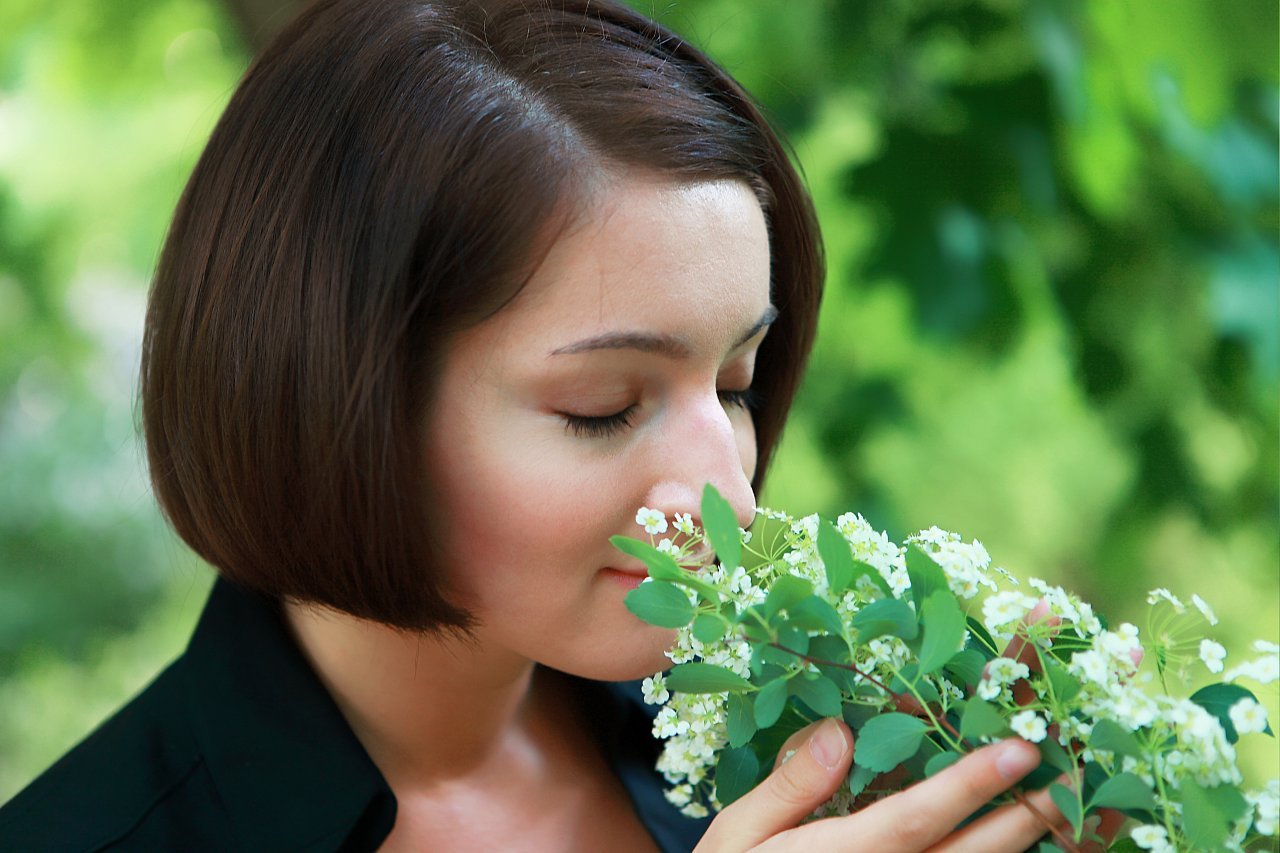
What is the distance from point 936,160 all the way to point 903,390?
479mm

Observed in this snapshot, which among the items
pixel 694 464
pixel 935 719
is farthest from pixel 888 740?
pixel 694 464

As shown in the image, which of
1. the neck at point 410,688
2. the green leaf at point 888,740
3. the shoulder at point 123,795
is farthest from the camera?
the neck at point 410,688

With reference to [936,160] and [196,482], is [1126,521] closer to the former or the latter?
[936,160]

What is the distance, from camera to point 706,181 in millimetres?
1263

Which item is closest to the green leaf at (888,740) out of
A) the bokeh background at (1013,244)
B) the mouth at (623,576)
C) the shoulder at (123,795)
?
the mouth at (623,576)

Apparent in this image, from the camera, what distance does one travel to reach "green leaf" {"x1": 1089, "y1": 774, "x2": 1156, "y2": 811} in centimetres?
88

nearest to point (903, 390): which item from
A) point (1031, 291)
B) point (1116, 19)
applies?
point (1031, 291)

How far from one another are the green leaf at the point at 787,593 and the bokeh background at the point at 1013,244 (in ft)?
3.58

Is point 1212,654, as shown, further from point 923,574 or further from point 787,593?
point 787,593

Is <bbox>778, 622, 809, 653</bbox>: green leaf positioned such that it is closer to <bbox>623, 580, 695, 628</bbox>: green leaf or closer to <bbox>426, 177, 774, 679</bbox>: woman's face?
<bbox>623, 580, 695, 628</bbox>: green leaf

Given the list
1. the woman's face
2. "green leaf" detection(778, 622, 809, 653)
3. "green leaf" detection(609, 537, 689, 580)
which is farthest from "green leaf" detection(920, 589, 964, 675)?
the woman's face

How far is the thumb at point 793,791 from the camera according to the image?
40.7 inches

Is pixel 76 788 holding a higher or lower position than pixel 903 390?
higher

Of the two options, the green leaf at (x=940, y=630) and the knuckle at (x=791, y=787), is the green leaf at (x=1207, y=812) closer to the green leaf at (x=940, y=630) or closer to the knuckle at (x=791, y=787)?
the green leaf at (x=940, y=630)
